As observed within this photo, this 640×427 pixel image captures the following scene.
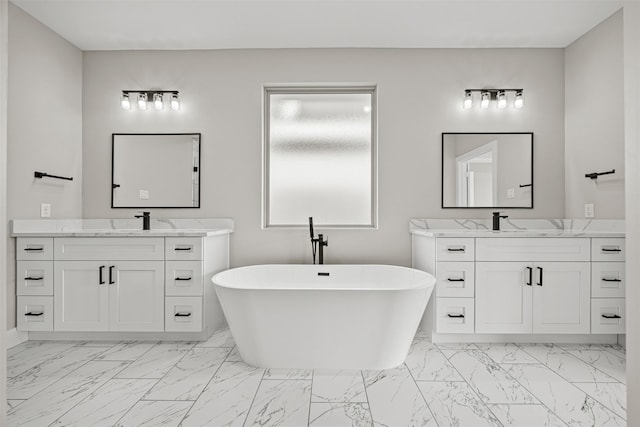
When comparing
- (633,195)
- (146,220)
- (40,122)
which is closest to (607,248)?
(633,195)

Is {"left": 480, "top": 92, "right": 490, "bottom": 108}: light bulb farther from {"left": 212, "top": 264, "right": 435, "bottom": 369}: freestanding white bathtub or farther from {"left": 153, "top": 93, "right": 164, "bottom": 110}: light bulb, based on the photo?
{"left": 153, "top": 93, "right": 164, "bottom": 110}: light bulb

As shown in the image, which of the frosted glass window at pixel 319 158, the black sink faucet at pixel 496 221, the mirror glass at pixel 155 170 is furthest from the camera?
the frosted glass window at pixel 319 158

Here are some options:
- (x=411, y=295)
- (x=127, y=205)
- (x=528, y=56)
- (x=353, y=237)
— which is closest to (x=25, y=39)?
(x=127, y=205)

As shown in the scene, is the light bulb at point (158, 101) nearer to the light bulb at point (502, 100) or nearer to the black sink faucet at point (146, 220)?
the black sink faucet at point (146, 220)

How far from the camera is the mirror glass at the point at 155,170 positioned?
3.13 metres

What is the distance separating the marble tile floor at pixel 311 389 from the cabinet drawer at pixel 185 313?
14 cm

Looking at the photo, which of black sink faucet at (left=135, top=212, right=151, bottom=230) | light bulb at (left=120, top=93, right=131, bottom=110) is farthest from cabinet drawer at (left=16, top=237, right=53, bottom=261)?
light bulb at (left=120, top=93, right=131, bottom=110)

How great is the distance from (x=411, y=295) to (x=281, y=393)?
2.89 ft

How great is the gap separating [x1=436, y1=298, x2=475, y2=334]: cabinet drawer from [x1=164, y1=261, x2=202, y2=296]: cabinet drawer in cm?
174

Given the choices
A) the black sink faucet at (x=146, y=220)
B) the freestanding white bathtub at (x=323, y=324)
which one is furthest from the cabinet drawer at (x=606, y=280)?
the black sink faucet at (x=146, y=220)

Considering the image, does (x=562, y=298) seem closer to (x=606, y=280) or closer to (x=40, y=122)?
(x=606, y=280)

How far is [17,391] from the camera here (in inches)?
73.1

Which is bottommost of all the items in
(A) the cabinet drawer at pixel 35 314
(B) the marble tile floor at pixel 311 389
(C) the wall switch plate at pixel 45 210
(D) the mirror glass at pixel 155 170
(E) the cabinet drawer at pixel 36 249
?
(B) the marble tile floor at pixel 311 389

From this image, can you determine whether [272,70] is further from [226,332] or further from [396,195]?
[226,332]
